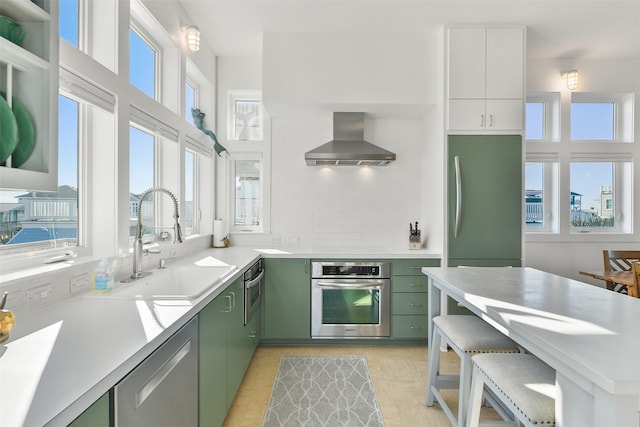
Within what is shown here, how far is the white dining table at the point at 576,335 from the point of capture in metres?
0.87

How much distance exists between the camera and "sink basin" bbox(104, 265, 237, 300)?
1856mm

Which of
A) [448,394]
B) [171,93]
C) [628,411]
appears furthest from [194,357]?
[171,93]

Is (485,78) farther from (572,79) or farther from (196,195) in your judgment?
(196,195)

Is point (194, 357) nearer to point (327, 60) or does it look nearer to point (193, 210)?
point (193, 210)

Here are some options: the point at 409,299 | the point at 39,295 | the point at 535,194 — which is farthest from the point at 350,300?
the point at 535,194

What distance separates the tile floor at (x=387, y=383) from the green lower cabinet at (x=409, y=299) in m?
0.17

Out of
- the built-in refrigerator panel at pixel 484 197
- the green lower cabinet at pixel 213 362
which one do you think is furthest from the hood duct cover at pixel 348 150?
the green lower cabinet at pixel 213 362

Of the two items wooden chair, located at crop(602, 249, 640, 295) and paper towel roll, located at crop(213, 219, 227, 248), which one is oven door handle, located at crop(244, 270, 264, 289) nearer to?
paper towel roll, located at crop(213, 219, 227, 248)

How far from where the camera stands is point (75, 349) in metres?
0.99

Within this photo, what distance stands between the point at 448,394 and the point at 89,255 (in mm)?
2595

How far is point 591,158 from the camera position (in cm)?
394

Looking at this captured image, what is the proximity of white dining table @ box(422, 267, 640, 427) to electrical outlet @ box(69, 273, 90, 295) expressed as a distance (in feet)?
6.32

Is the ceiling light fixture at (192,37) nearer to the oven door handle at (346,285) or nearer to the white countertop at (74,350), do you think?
the white countertop at (74,350)

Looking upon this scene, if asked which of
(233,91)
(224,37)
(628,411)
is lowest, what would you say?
(628,411)
